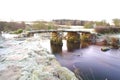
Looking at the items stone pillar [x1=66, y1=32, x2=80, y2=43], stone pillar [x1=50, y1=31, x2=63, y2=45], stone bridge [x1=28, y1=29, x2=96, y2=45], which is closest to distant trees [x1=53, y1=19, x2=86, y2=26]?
stone bridge [x1=28, y1=29, x2=96, y2=45]

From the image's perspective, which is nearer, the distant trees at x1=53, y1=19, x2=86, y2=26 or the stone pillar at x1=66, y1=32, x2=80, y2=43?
the stone pillar at x1=66, y1=32, x2=80, y2=43

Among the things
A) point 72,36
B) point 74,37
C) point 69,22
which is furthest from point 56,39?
point 69,22

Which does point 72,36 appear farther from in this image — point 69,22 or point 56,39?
point 69,22

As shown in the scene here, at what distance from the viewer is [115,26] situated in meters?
36.4

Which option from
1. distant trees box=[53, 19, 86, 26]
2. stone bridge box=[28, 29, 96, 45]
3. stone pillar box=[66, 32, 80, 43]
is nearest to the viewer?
stone bridge box=[28, 29, 96, 45]

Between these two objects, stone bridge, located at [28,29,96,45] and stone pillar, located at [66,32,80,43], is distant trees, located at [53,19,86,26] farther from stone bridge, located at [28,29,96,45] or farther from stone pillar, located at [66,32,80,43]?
stone pillar, located at [66,32,80,43]

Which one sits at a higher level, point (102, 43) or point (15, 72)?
point (15, 72)

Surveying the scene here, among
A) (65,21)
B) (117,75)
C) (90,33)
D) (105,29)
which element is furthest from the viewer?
(65,21)

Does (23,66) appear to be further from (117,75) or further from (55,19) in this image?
(55,19)

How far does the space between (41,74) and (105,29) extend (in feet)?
105

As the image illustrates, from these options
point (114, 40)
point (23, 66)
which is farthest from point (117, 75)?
point (114, 40)

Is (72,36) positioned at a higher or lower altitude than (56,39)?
higher

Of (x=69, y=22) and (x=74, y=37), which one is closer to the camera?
(x=74, y=37)

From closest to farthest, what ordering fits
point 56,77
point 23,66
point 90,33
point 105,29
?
point 56,77 < point 23,66 < point 90,33 < point 105,29
